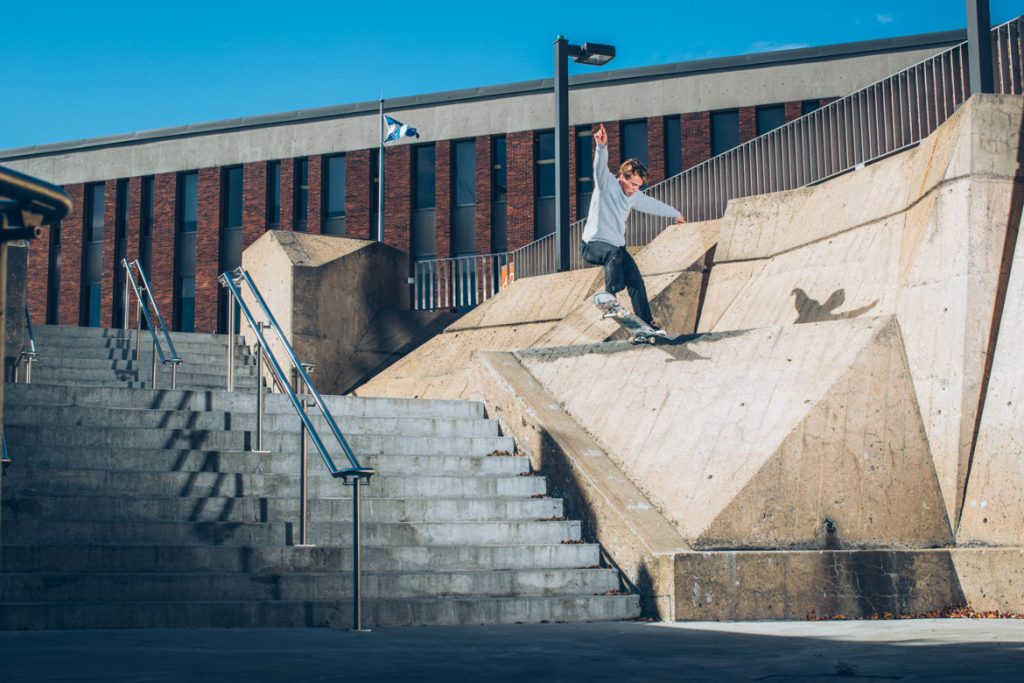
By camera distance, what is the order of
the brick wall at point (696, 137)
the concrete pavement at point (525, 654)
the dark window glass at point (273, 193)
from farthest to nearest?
1. the dark window glass at point (273, 193)
2. the brick wall at point (696, 137)
3. the concrete pavement at point (525, 654)

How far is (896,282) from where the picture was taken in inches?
452

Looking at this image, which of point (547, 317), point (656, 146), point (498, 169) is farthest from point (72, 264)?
point (547, 317)

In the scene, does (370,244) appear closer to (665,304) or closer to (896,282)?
(665,304)

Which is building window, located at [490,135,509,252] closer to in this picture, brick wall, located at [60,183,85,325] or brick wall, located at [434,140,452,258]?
brick wall, located at [434,140,452,258]

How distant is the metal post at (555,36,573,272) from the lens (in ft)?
62.8

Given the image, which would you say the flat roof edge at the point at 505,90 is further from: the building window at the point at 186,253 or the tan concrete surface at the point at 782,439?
the tan concrete surface at the point at 782,439

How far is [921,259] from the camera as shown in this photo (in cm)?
1045

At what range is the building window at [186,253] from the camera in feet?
140

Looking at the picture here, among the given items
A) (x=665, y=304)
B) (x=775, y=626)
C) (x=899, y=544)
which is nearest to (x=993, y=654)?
(x=775, y=626)

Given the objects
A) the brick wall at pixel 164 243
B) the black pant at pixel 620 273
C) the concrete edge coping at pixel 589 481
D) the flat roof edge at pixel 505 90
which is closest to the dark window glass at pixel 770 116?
the flat roof edge at pixel 505 90

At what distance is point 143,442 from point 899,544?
605cm

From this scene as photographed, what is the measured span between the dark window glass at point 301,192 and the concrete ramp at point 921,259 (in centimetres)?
2870

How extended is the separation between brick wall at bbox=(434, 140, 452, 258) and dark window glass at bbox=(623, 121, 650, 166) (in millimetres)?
5962

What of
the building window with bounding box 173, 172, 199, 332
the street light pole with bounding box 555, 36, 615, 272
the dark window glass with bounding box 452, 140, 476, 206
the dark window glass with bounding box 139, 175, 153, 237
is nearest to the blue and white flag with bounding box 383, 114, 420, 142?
the dark window glass with bounding box 452, 140, 476, 206
